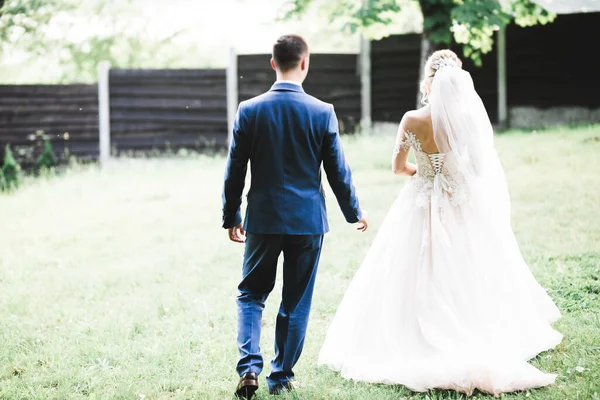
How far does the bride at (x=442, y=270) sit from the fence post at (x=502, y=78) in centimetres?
1028

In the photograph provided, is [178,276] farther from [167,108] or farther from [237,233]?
[167,108]

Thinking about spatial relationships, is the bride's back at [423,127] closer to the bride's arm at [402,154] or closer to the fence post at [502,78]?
the bride's arm at [402,154]

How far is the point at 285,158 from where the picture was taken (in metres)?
3.57

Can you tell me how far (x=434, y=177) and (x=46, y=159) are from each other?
1080 centimetres

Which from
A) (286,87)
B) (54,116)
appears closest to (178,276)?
(286,87)

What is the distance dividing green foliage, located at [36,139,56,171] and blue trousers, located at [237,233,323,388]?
35.0 ft

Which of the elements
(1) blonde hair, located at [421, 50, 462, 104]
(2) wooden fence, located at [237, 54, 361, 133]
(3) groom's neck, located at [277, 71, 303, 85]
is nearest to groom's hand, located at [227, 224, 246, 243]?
(3) groom's neck, located at [277, 71, 303, 85]

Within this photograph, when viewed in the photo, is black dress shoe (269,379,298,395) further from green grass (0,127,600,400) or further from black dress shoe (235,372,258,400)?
black dress shoe (235,372,258,400)

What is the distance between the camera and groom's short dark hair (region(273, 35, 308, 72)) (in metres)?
3.55

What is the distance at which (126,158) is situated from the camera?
539 inches

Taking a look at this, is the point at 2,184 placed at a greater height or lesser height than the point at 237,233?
lesser

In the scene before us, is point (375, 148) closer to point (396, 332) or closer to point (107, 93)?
point (107, 93)

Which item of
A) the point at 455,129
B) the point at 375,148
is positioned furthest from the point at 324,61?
the point at 455,129

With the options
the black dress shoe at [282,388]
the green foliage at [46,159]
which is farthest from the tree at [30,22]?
the black dress shoe at [282,388]
